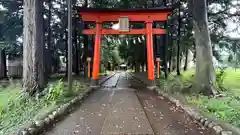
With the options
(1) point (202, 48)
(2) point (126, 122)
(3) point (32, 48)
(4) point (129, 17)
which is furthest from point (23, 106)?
(4) point (129, 17)

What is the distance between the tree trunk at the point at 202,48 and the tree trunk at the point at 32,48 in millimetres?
7321

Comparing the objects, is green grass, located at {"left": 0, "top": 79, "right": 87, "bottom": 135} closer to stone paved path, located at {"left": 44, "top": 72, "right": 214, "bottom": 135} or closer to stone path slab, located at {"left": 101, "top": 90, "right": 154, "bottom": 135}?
stone paved path, located at {"left": 44, "top": 72, "right": 214, "bottom": 135}

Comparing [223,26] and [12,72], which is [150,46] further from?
[12,72]

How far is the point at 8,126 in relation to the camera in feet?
17.9

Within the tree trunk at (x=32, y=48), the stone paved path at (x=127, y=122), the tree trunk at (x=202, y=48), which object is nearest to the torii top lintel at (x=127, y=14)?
the tree trunk at (x=202, y=48)

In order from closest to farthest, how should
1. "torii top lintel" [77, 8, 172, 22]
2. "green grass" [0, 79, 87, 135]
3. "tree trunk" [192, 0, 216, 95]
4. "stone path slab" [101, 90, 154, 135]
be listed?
"stone path slab" [101, 90, 154, 135]
"green grass" [0, 79, 87, 135]
"tree trunk" [192, 0, 216, 95]
"torii top lintel" [77, 8, 172, 22]

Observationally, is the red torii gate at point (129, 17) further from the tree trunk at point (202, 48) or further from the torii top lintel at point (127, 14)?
the tree trunk at point (202, 48)

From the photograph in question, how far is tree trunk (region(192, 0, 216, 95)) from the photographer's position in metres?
12.4

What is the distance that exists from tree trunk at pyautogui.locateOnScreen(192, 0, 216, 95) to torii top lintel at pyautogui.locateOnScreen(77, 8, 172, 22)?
9.79 feet

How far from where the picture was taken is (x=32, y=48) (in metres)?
8.98

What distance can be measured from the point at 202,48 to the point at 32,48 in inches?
308

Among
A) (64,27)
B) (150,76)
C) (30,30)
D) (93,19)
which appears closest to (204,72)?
(150,76)

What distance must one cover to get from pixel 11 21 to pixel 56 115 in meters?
16.0

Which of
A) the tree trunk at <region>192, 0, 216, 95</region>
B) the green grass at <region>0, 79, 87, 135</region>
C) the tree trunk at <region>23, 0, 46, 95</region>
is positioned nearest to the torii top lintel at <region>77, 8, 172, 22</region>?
the tree trunk at <region>192, 0, 216, 95</region>
